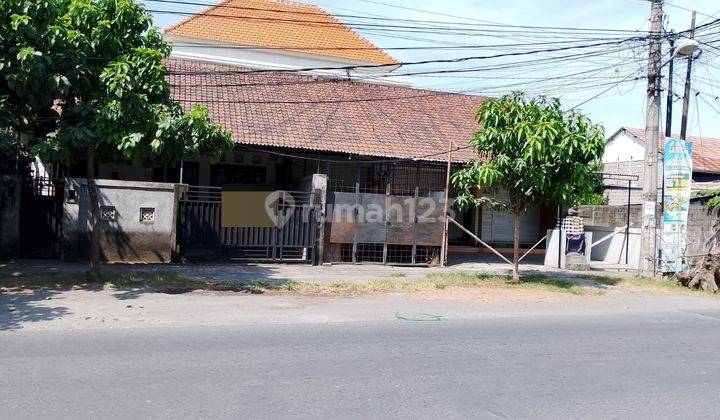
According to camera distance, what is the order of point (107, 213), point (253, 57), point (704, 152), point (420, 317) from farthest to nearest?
point (704, 152), point (253, 57), point (107, 213), point (420, 317)

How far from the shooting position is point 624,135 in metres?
29.3

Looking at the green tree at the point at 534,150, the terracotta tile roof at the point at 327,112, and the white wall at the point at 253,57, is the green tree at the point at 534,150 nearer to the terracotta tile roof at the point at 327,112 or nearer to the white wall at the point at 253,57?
the terracotta tile roof at the point at 327,112

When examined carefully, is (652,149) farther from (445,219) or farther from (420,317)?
(420,317)

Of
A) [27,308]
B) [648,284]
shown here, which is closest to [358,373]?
[27,308]

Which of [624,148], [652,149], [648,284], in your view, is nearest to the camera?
[648,284]

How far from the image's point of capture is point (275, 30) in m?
26.0

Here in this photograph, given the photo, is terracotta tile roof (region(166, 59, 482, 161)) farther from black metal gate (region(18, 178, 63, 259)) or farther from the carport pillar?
black metal gate (region(18, 178, 63, 259))

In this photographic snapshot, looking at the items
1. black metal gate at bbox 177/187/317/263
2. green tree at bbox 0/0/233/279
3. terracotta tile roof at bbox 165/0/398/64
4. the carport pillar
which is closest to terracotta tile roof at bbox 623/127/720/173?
terracotta tile roof at bbox 165/0/398/64

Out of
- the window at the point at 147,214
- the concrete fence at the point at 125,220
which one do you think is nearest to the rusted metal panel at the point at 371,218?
the concrete fence at the point at 125,220

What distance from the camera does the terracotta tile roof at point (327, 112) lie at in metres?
15.4

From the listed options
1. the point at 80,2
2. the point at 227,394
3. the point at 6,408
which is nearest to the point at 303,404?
the point at 227,394

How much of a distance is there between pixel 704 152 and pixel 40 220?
26129 mm

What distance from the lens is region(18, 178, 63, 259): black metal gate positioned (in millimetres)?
12688

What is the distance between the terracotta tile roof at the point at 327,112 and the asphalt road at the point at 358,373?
811 cm
